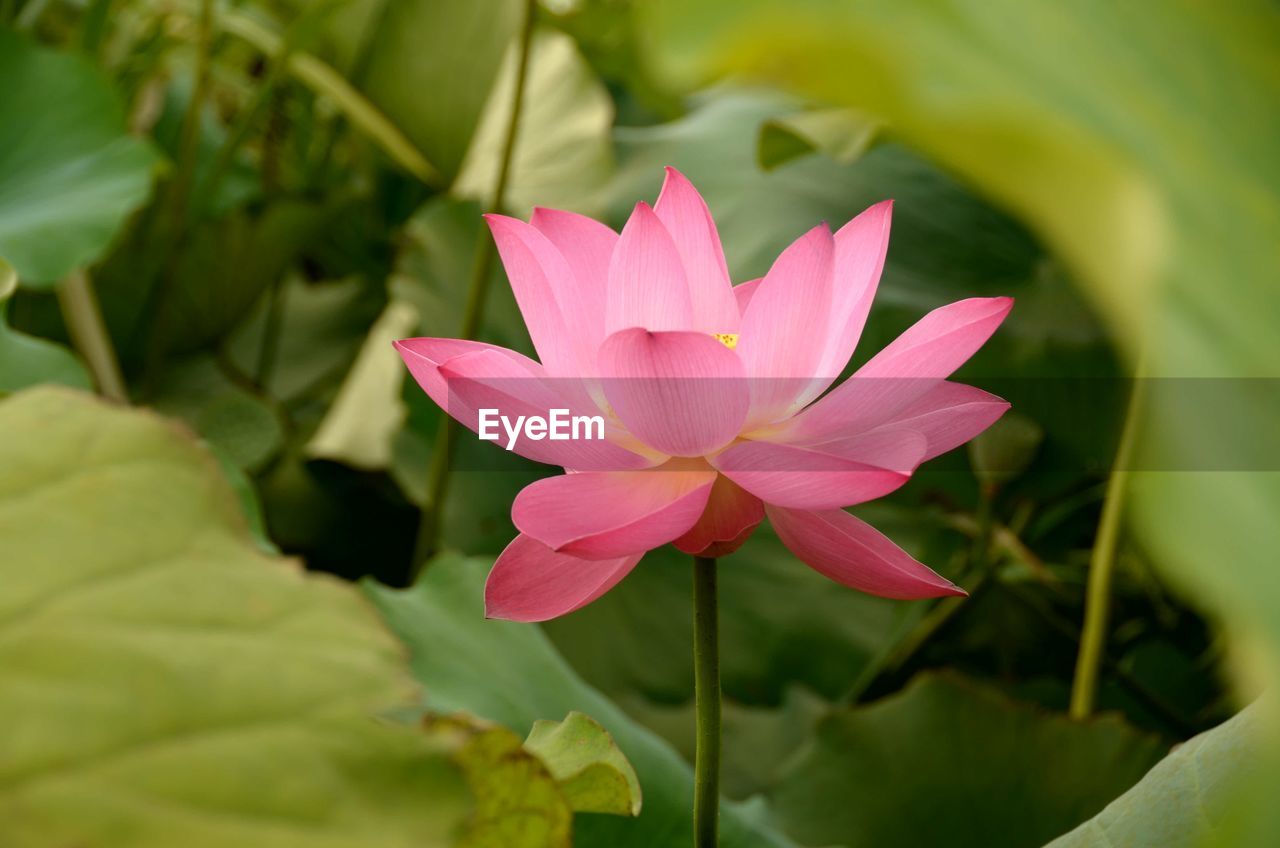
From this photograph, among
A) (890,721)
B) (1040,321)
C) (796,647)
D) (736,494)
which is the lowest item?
(796,647)

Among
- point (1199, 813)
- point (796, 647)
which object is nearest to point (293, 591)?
point (1199, 813)

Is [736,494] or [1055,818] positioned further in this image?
[1055,818]

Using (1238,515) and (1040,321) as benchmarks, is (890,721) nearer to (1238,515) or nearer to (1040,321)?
(1040,321)

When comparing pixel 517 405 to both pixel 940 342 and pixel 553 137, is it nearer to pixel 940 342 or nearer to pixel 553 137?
pixel 940 342

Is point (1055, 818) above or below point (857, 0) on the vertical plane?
below

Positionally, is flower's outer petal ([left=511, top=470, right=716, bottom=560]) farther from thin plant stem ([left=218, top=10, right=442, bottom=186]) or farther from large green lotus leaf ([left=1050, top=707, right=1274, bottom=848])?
thin plant stem ([left=218, top=10, right=442, bottom=186])

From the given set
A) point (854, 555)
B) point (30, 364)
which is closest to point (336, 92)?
point (30, 364)

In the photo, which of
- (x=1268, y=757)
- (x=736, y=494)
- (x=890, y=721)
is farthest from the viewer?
(x=890, y=721)

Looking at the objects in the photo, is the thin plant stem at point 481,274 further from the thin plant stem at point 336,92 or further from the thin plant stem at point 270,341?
the thin plant stem at point 270,341
